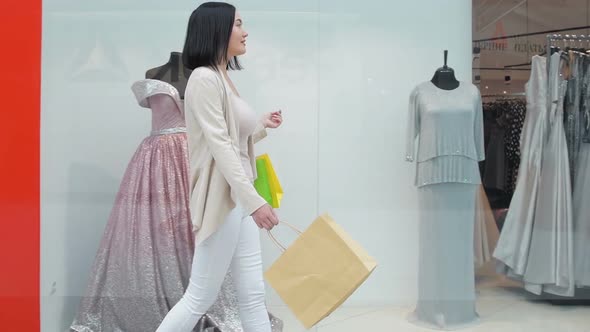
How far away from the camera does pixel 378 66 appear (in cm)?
314

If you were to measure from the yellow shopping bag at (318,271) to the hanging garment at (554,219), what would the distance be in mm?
1431

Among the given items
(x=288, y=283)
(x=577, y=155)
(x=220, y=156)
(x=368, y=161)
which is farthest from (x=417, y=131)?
(x=220, y=156)

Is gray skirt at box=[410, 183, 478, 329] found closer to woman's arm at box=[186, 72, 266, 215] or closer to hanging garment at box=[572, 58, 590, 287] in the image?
hanging garment at box=[572, 58, 590, 287]

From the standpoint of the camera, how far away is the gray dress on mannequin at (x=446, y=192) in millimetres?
3074

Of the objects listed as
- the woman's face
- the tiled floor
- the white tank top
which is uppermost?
the woman's face

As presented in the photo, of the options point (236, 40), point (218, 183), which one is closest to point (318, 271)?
point (218, 183)

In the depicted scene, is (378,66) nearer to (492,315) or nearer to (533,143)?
(533,143)

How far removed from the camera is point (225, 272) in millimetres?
1969

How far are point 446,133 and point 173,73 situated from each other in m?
1.20

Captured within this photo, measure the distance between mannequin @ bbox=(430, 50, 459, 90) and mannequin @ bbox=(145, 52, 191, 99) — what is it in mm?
1086

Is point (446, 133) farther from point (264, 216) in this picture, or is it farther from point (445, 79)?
point (264, 216)

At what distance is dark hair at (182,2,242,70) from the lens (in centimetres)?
202

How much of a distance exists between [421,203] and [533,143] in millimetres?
581

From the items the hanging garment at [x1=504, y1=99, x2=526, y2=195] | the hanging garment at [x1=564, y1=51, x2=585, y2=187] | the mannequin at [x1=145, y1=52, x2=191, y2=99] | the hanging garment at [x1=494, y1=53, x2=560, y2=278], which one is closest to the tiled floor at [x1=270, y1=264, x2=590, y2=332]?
the hanging garment at [x1=494, y1=53, x2=560, y2=278]
